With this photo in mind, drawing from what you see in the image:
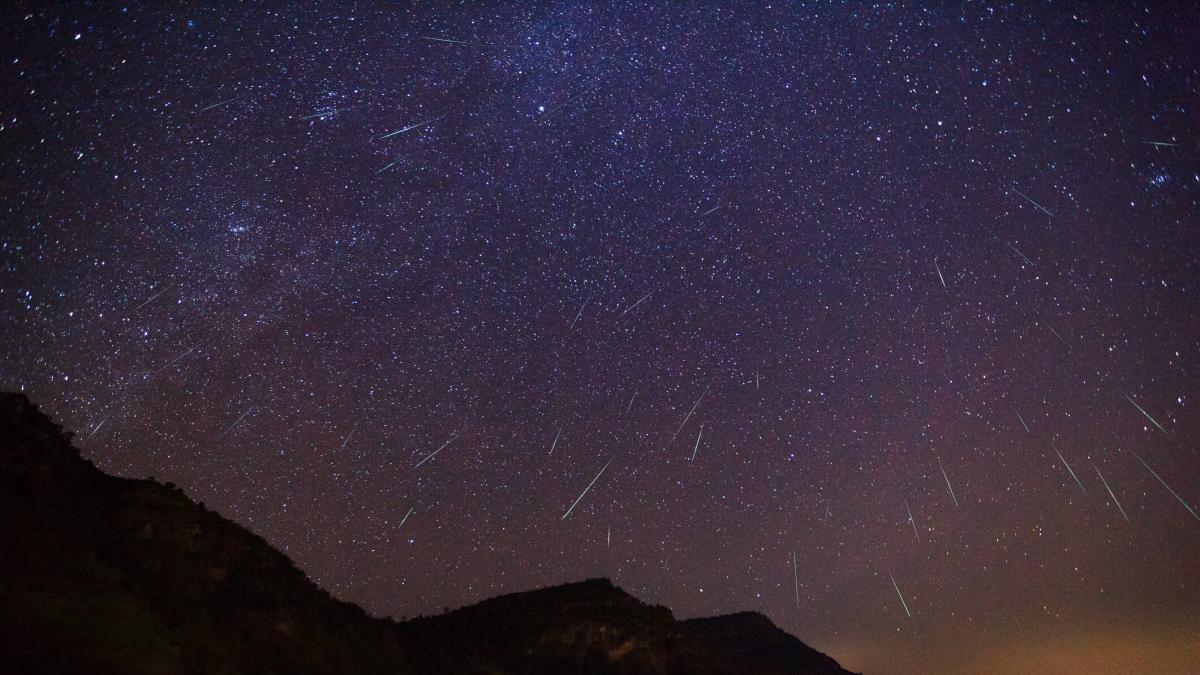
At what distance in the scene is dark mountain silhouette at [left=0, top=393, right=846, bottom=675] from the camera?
14664mm

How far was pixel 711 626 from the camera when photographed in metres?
77.2

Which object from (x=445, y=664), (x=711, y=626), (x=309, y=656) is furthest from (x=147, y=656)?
(x=711, y=626)

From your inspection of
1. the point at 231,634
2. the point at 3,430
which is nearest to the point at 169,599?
the point at 231,634

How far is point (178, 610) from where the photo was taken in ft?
62.8

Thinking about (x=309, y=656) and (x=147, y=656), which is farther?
(x=309, y=656)

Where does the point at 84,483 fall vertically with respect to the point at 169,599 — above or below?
above

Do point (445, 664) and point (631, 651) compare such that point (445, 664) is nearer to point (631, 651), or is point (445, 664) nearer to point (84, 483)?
point (631, 651)

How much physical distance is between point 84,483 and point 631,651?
2540 centimetres

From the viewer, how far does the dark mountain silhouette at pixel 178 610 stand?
48.1ft

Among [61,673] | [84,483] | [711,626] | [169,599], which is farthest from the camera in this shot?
[711,626]

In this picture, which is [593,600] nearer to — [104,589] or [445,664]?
[445,664]

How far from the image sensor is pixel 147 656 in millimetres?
15281

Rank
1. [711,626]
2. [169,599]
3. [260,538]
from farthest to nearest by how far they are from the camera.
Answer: [711,626] < [260,538] < [169,599]

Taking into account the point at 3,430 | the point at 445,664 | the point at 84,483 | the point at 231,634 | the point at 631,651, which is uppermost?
the point at 3,430
